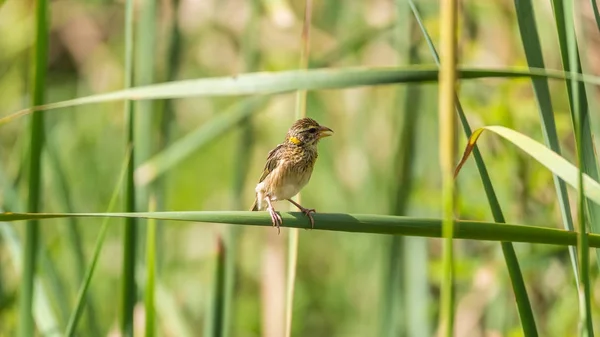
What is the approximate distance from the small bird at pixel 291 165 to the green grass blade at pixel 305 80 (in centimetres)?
73

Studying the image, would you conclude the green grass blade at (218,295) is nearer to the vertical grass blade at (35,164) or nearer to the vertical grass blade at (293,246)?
the vertical grass blade at (293,246)

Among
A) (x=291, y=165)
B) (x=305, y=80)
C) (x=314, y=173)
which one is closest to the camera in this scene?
(x=305, y=80)

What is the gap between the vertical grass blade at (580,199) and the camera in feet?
4.77

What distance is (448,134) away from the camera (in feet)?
3.89

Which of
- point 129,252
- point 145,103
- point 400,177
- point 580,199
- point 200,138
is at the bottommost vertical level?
point 129,252

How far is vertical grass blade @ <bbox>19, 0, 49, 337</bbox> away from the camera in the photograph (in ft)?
6.65

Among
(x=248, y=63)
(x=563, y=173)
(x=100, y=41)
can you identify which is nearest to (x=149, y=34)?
(x=248, y=63)

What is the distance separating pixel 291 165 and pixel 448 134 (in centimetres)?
157

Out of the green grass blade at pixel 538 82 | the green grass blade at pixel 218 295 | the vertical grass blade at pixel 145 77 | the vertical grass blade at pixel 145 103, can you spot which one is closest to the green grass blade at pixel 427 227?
the green grass blade at pixel 538 82

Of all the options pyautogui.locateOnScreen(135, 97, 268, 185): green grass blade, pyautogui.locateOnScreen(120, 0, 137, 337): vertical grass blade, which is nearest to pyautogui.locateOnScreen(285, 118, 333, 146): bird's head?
pyautogui.locateOnScreen(135, 97, 268, 185): green grass blade

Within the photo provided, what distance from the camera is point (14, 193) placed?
270cm

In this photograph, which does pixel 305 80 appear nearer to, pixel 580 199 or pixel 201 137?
pixel 580 199

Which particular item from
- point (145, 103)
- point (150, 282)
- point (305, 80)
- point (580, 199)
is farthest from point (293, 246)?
point (145, 103)

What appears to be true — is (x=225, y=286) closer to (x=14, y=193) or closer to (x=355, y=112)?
(x=14, y=193)
